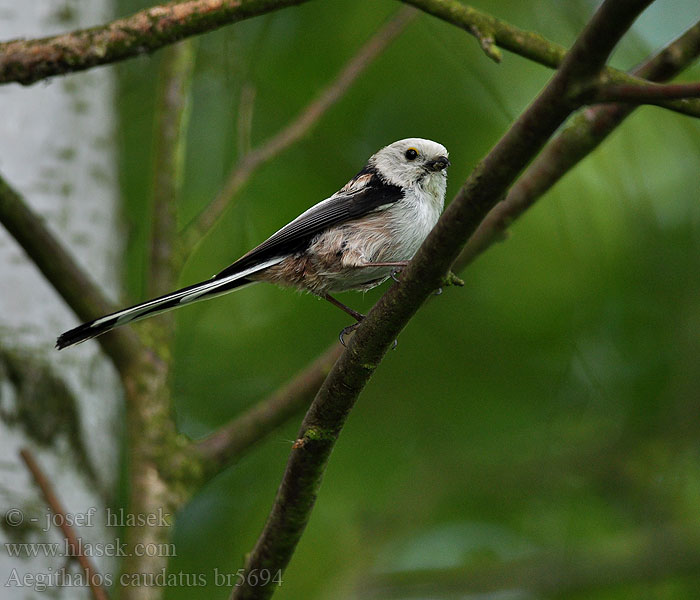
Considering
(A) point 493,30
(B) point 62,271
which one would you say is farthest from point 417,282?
(B) point 62,271

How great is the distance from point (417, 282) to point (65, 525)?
6.37 feet

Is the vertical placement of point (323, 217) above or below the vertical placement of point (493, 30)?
below

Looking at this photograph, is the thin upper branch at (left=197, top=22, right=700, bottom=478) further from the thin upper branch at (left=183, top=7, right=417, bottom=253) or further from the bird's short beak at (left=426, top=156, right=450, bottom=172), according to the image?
the thin upper branch at (left=183, top=7, right=417, bottom=253)

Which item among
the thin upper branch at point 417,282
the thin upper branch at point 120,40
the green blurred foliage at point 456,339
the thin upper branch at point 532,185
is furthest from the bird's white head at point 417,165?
the green blurred foliage at point 456,339

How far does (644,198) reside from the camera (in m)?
5.31

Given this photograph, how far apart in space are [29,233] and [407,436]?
168 inches

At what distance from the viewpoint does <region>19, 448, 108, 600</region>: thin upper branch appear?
3084 millimetres

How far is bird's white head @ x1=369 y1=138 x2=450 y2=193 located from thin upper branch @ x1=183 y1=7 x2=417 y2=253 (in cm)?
108

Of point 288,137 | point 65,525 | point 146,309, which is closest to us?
point 146,309

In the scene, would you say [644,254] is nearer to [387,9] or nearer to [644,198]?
[644,198]

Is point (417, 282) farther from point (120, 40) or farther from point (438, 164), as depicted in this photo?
point (438, 164)

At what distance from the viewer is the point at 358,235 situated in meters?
3.69

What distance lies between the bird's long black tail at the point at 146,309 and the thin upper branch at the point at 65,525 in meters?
0.75

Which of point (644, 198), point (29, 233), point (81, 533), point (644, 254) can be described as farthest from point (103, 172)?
point (644, 254)
